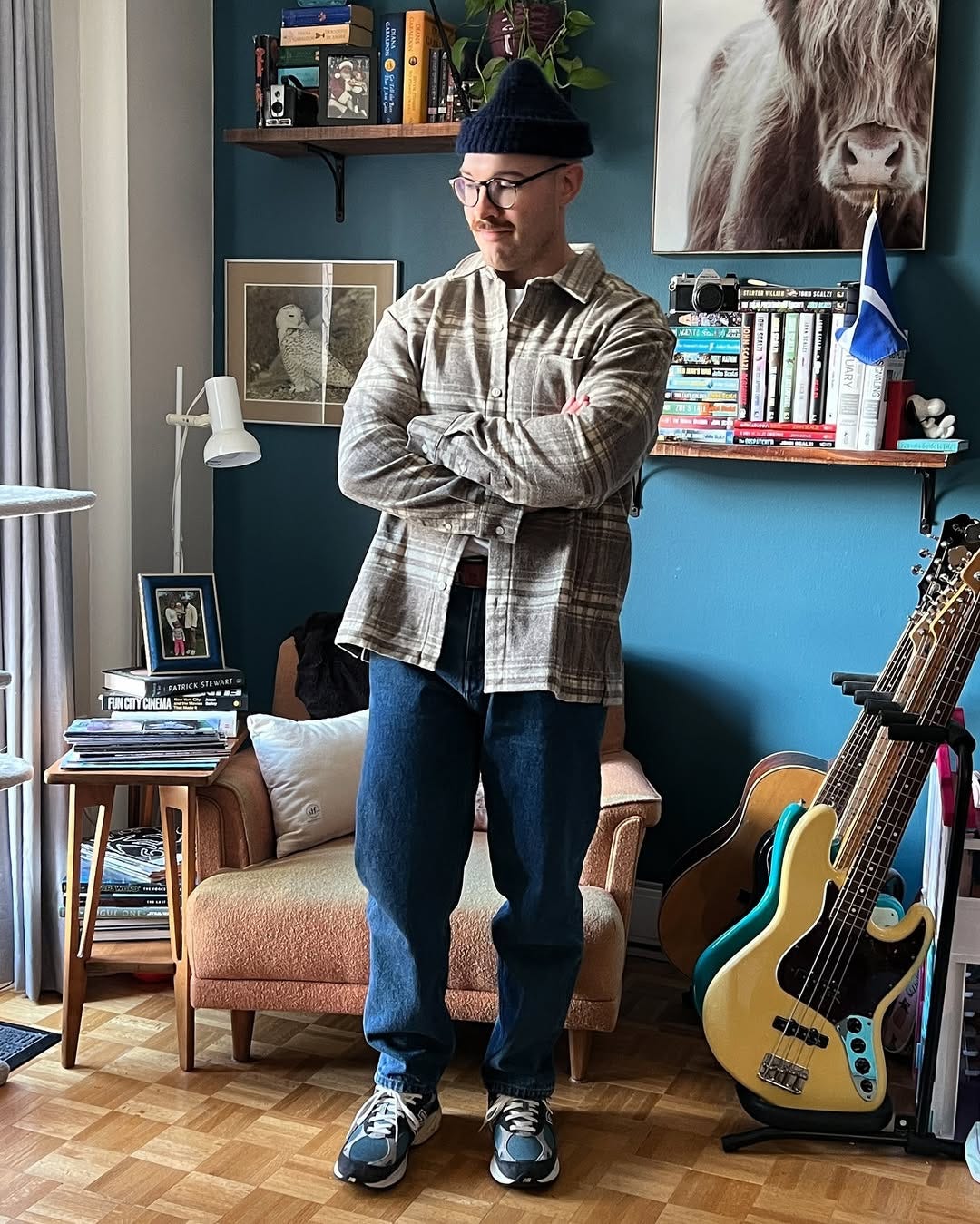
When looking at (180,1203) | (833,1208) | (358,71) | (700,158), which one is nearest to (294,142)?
(358,71)

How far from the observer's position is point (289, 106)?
3.02 m

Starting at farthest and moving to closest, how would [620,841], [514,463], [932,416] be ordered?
[932,416] → [620,841] → [514,463]

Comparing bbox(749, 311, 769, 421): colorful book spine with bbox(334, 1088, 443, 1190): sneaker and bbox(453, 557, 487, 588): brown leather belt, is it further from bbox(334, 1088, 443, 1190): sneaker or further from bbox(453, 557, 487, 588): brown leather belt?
bbox(334, 1088, 443, 1190): sneaker

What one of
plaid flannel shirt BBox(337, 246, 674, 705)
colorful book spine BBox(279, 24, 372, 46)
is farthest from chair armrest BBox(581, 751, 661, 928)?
colorful book spine BBox(279, 24, 372, 46)

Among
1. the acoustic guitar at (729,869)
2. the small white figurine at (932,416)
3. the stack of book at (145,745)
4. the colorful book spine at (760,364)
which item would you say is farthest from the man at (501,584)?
the small white figurine at (932,416)

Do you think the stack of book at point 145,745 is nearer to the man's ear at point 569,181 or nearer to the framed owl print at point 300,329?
the framed owl print at point 300,329

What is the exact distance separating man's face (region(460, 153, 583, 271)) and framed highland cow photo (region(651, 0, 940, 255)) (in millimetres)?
Result: 953


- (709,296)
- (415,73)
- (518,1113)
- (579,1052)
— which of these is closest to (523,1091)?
(518,1113)

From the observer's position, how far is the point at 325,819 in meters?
2.60

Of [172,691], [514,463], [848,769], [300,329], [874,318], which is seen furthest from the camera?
[300,329]

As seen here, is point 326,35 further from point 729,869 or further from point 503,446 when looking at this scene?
point 729,869

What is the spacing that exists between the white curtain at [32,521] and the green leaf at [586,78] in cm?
105

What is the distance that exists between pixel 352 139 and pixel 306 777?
1.41 m

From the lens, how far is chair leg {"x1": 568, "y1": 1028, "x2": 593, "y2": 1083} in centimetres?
241
